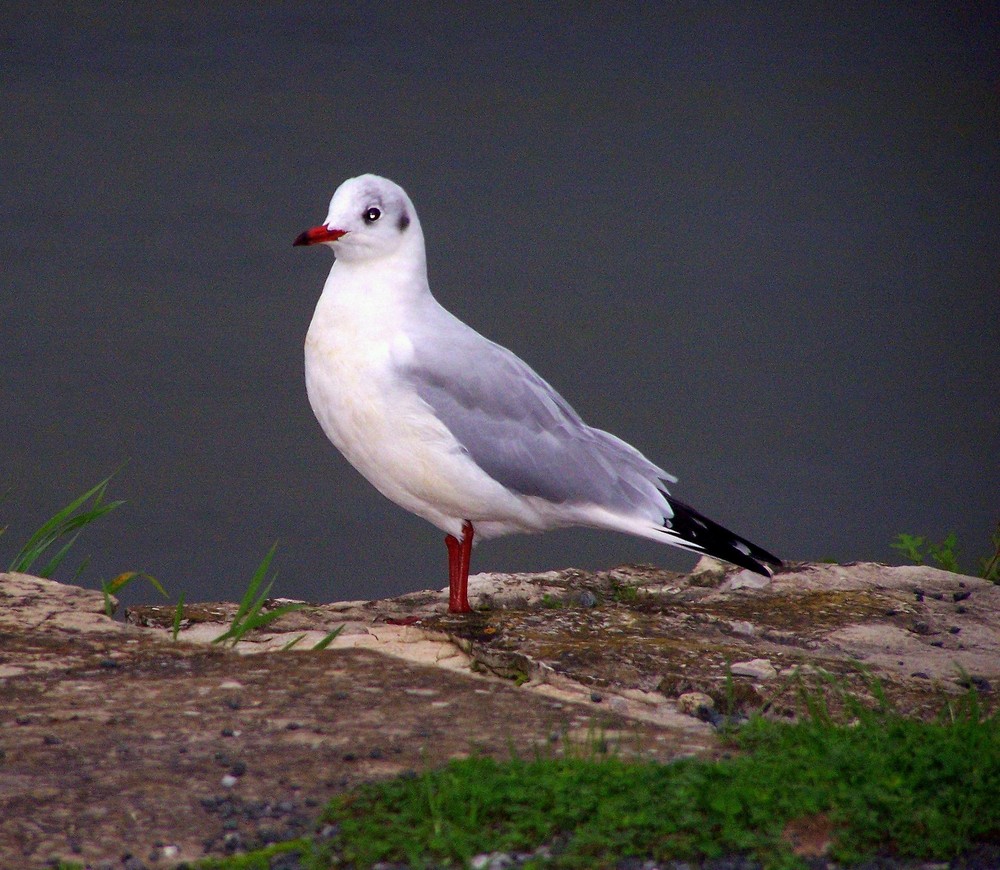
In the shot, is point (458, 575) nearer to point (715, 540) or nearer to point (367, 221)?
point (715, 540)

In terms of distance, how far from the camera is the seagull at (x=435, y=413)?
5.19m

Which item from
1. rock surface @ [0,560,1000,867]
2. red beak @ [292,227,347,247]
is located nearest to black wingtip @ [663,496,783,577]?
rock surface @ [0,560,1000,867]

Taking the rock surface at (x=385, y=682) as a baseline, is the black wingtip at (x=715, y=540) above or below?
above

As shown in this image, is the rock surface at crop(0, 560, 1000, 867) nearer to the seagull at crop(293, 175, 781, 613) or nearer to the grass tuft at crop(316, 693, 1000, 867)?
the grass tuft at crop(316, 693, 1000, 867)

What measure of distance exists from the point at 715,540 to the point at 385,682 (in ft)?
5.19

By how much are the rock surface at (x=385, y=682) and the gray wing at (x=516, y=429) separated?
0.57m

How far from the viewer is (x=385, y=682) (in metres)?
4.46

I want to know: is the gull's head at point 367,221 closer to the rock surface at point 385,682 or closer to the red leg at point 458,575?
the red leg at point 458,575

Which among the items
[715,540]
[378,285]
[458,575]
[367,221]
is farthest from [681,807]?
[367,221]

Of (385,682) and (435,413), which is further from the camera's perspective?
(435,413)

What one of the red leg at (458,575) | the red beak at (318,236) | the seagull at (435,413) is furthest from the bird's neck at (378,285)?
the red leg at (458,575)

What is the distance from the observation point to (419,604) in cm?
630

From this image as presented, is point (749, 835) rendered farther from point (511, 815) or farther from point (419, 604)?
point (419, 604)

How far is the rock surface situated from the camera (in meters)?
3.55
